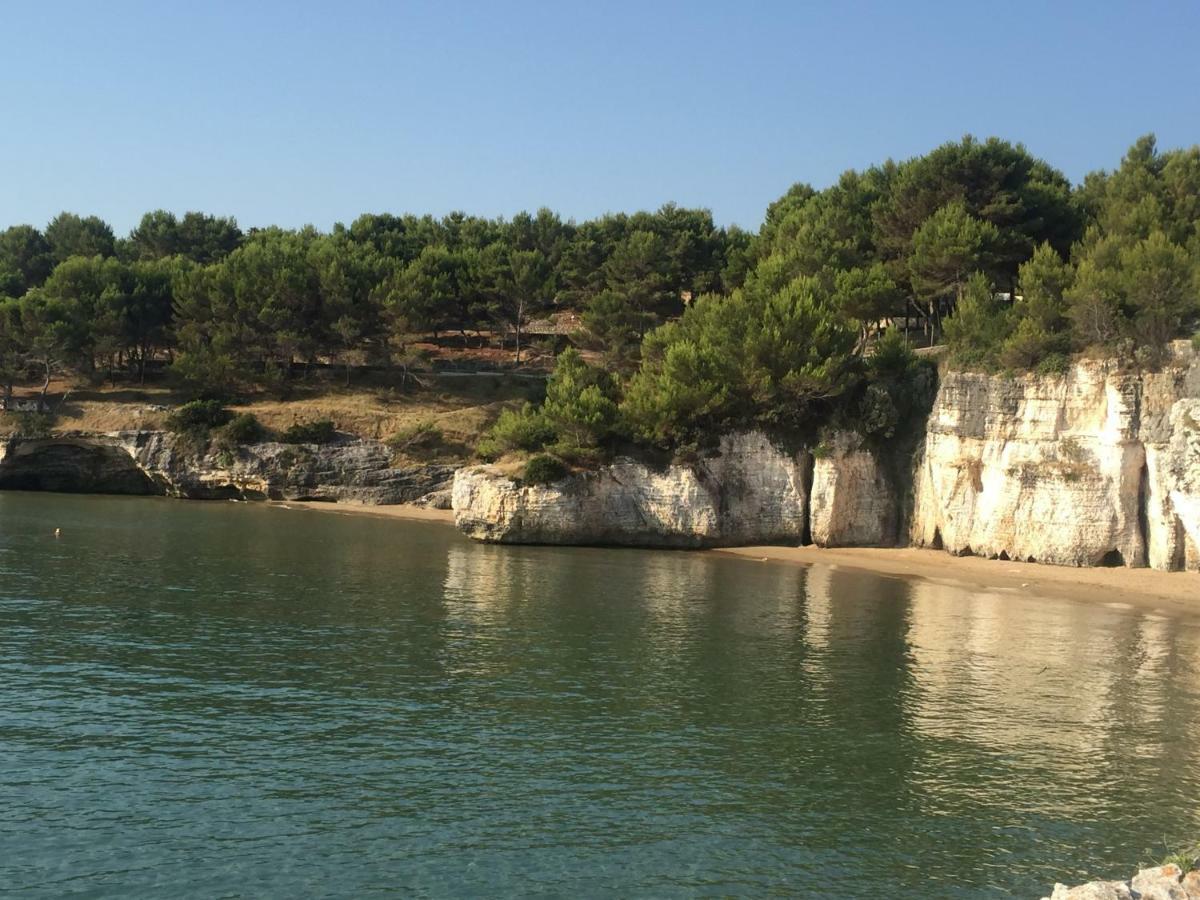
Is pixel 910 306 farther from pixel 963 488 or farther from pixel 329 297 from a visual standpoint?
pixel 329 297

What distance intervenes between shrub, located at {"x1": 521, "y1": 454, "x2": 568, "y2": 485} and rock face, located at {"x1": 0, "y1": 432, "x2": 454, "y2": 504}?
1461 centimetres

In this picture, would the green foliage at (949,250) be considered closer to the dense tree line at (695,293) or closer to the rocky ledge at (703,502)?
the dense tree line at (695,293)

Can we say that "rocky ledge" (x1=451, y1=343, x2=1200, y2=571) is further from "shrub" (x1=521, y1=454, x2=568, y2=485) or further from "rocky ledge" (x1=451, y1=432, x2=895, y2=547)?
"shrub" (x1=521, y1=454, x2=568, y2=485)

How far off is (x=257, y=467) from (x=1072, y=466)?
43.3m

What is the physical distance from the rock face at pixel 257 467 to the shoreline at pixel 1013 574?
21517mm

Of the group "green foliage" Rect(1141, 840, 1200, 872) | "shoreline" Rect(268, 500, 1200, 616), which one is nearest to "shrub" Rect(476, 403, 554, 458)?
"shoreline" Rect(268, 500, 1200, 616)

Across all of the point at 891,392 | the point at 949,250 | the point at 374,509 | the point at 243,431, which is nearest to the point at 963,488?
the point at 891,392

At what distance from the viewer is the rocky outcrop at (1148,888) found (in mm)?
10992

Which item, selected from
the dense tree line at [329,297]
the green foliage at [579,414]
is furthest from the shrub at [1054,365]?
the dense tree line at [329,297]

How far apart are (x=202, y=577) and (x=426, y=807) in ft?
72.5

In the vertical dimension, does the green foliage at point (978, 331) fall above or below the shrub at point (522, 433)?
above

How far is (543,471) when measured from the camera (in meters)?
48.8

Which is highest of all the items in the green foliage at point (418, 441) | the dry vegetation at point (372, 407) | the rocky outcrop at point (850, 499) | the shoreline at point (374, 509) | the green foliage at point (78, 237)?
the green foliage at point (78, 237)

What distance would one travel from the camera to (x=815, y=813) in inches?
682
